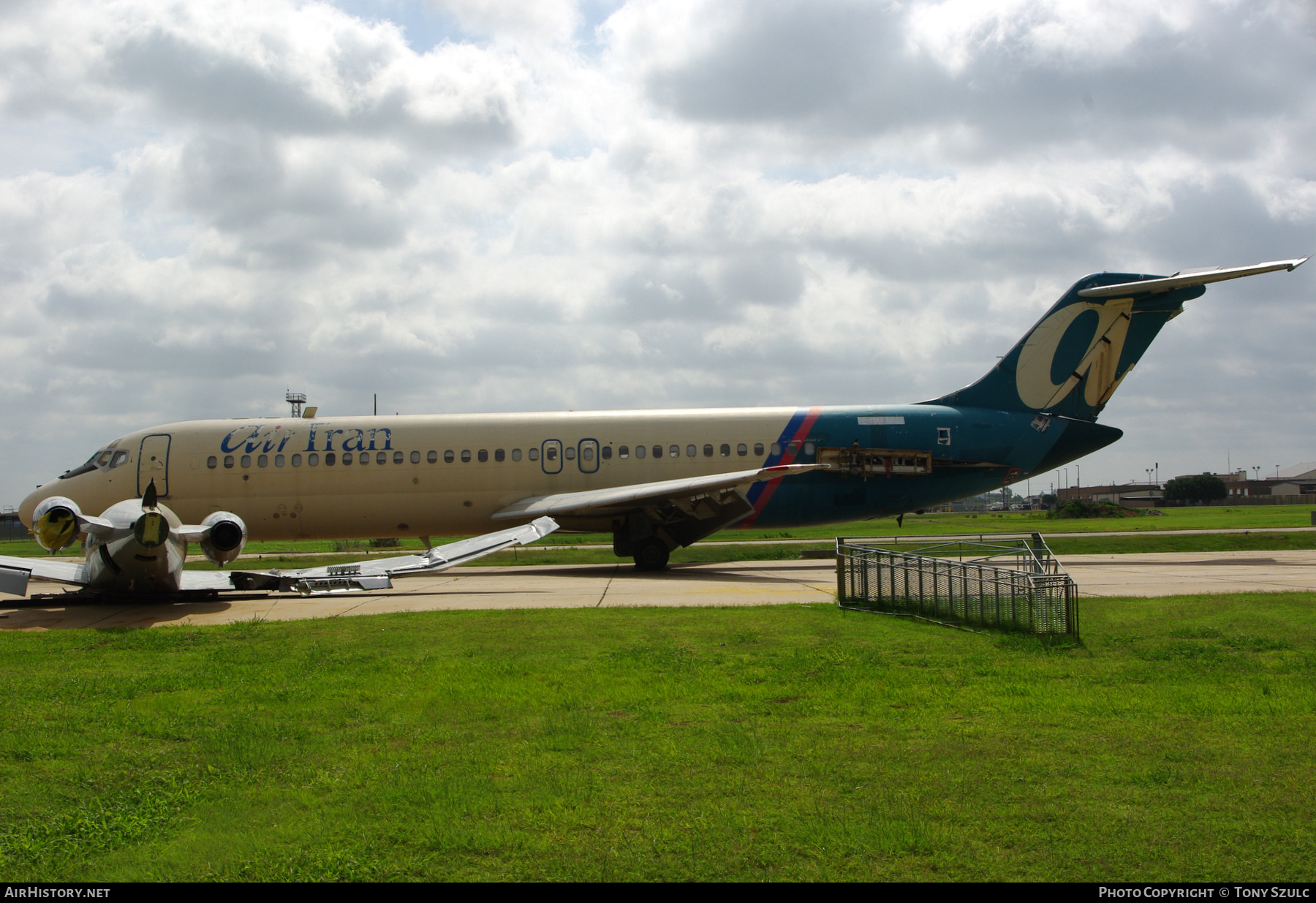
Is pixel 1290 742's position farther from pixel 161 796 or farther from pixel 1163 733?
pixel 161 796

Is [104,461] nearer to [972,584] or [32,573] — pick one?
[32,573]

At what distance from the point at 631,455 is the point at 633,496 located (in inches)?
111

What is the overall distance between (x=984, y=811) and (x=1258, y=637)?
268 inches

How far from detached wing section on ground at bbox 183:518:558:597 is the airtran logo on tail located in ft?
46.8

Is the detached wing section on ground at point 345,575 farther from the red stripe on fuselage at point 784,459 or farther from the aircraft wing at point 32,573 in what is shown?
the red stripe on fuselage at point 784,459

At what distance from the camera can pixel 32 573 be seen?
14859mm

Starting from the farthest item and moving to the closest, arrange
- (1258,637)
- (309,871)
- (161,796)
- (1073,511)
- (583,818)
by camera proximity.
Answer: (1073,511) < (1258,637) < (161,796) < (583,818) < (309,871)

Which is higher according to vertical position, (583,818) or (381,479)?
(381,479)

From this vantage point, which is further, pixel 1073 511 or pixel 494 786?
pixel 1073 511

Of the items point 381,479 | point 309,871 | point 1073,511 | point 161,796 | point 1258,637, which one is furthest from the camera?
point 1073,511

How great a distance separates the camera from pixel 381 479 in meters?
23.6

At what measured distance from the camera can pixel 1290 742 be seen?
19.1 ft

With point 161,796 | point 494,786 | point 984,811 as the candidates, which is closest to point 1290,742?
point 984,811

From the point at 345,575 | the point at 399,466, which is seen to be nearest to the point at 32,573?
the point at 345,575
